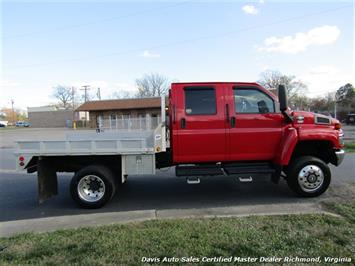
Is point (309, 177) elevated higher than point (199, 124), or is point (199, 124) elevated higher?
point (199, 124)

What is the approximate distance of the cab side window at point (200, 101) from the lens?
18.9 ft

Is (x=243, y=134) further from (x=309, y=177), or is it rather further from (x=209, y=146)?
(x=309, y=177)

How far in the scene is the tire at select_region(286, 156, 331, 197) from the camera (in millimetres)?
5715

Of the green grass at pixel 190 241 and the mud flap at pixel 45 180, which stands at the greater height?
the mud flap at pixel 45 180

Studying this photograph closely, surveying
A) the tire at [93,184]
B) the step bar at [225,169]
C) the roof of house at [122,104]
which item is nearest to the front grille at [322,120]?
the step bar at [225,169]

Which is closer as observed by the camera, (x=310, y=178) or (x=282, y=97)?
(x=282, y=97)

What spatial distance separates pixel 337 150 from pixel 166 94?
375 centimetres

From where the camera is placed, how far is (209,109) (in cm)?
577

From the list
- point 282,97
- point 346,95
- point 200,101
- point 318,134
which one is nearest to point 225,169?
point 200,101

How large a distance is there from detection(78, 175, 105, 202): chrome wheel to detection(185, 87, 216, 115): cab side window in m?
2.24

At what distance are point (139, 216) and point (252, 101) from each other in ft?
10.4

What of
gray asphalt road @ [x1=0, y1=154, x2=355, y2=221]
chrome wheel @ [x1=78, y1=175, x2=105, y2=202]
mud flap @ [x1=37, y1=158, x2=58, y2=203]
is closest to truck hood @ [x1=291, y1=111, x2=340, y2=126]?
gray asphalt road @ [x1=0, y1=154, x2=355, y2=221]

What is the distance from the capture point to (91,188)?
5785 millimetres

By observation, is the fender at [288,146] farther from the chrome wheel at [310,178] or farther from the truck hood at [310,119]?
the chrome wheel at [310,178]
